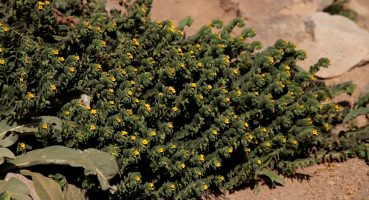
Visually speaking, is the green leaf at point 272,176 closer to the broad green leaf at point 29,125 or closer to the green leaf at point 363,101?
the green leaf at point 363,101

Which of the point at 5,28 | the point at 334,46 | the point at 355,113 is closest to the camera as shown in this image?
the point at 5,28

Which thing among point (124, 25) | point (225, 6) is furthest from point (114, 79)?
point (225, 6)

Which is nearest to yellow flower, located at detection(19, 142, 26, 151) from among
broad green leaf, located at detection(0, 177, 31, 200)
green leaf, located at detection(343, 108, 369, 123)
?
broad green leaf, located at detection(0, 177, 31, 200)

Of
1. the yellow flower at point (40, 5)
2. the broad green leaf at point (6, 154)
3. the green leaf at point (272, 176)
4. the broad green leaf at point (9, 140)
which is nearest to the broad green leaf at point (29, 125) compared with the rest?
the broad green leaf at point (9, 140)

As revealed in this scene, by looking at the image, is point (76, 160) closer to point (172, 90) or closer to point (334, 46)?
point (172, 90)

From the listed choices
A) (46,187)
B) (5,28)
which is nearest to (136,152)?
(46,187)

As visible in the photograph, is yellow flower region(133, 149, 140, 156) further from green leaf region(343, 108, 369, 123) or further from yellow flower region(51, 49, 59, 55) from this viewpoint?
green leaf region(343, 108, 369, 123)
